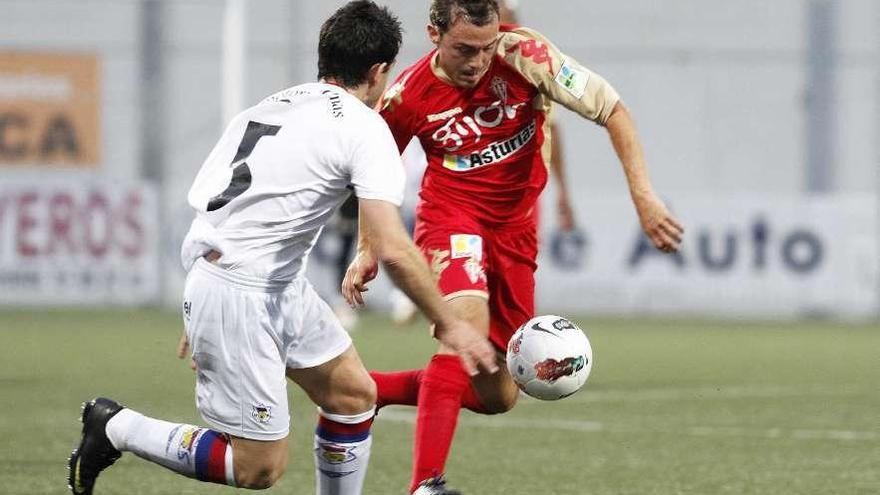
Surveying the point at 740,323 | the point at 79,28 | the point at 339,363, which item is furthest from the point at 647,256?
the point at 339,363

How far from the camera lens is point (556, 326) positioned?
5.91 meters

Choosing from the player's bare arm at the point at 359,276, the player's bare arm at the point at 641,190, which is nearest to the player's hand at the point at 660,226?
the player's bare arm at the point at 641,190

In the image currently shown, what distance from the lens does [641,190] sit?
18.7 ft

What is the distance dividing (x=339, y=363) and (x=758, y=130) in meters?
19.0

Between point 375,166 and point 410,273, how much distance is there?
13.4 inches

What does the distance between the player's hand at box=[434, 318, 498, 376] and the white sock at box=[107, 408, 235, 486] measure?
942 mm

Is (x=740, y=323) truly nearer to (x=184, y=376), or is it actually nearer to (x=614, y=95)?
(x=184, y=376)

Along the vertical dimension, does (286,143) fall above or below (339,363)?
above

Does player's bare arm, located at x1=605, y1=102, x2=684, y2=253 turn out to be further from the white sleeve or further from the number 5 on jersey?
the number 5 on jersey

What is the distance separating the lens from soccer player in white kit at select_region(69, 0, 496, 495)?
507cm

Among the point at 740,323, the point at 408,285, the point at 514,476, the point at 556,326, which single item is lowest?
the point at 740,323

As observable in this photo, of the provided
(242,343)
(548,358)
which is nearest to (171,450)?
(242,343)

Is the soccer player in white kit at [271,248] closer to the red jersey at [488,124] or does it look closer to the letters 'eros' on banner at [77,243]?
the red jersey at [488,124]

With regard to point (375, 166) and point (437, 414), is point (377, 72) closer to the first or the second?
point (375, 166)
